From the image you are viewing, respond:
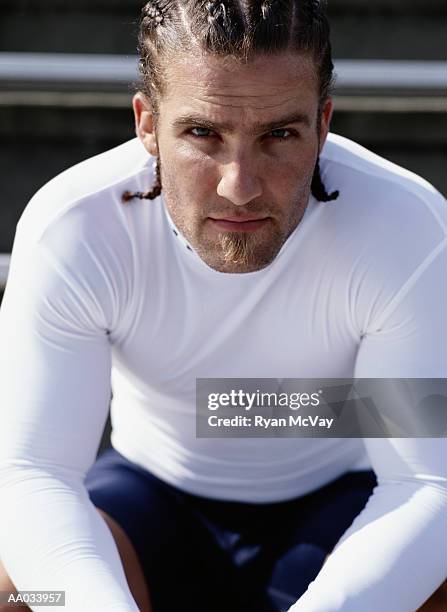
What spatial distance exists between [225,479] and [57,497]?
0.85ft

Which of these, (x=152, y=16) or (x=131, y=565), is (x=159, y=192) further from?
(x=131, y=565)

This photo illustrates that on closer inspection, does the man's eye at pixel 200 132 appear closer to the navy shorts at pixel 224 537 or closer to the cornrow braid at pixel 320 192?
the cornrow braid at pixel 320 192

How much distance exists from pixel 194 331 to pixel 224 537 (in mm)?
291

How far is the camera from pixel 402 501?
3.79 feet

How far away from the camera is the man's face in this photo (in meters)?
1.06

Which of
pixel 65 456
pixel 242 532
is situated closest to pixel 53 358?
pixel 65 456

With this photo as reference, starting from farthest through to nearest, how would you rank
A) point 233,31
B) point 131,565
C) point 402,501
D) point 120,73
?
point 120,73
point 131,565
point 402,501
point 233,31

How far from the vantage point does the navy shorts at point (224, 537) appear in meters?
1.30

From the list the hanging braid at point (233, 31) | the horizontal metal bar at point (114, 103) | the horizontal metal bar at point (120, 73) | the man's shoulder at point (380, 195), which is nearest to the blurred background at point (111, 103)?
the horizontal metal bar at point (114, 103)

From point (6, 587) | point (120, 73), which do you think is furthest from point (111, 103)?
point (6, 587)

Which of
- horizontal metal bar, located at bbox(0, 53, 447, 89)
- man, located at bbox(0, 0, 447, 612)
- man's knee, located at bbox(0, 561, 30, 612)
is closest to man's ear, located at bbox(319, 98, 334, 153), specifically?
man, located at bbox(0, 0, 447, 612)

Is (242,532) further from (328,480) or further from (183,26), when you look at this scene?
(183,26)

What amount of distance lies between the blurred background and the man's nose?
75 centimetres

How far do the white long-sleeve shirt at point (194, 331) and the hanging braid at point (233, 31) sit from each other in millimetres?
133
